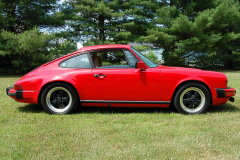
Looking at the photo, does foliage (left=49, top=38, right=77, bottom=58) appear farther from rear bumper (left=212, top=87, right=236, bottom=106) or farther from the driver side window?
rear bumper (left=212, top=87, right=236, bottom=106)

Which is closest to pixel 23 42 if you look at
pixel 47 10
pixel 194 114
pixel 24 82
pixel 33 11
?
pixel 33 11

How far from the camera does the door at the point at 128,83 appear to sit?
3785mm

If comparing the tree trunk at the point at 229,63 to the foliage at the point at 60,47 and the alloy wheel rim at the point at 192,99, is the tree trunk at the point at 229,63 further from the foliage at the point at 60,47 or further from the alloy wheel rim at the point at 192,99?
the alloy wheel rim at the point at 192,99

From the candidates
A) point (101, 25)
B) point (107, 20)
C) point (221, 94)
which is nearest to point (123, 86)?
point (221, 94)

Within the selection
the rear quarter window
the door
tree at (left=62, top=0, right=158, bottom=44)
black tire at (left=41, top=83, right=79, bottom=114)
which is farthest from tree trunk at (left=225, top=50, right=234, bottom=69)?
black tire at (left=41, top=83, right=79, bottom=114)

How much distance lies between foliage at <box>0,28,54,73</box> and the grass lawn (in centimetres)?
1006

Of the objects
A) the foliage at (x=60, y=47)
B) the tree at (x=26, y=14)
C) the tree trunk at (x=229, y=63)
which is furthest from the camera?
the tree trunk at (x=229, y=63)

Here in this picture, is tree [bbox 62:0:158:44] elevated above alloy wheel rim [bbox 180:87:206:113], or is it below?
above

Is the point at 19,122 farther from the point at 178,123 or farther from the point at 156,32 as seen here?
the point at 156,32

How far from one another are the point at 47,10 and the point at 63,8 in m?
2.04

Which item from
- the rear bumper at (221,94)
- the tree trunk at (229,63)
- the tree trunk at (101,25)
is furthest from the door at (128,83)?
the tree trunk at (229,63)

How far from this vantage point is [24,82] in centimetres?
396

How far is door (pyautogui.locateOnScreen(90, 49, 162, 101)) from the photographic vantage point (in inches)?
149

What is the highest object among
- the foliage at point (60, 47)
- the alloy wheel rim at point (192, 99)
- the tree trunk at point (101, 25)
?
the tree trunk at point (101, 25)
